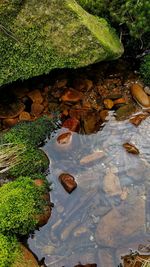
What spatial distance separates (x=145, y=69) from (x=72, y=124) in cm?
174

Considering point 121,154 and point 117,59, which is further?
point 117,59

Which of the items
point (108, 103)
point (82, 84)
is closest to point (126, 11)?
point (82, 84)

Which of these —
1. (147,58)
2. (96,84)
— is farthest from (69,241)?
(147,58)

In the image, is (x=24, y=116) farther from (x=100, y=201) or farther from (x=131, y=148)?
(x=100, y=201)

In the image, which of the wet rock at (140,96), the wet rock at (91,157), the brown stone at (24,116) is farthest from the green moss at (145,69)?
the brown stone at (24,116)

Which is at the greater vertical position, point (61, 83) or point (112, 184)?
point (61, 83)

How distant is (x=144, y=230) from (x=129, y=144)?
1.55m

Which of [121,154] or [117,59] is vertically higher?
[117,59]

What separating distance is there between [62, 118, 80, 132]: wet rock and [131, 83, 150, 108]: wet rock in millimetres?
1160

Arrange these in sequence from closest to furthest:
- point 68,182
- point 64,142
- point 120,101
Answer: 1. point 68,182
2. point 64,142
3. point 120,101

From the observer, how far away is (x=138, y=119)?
7.39 m

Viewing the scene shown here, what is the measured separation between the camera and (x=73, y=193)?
6582mm

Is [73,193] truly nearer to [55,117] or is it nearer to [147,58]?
[55,117]

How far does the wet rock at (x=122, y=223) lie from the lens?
19.9 feet
